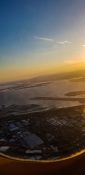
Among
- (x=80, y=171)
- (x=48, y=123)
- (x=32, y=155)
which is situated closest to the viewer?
(x=80, y=171)

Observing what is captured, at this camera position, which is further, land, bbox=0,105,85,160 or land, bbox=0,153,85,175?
land, bbox=0,105,85,160

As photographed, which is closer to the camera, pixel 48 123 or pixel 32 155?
pixel 32 155

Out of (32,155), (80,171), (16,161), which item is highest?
(16,161)

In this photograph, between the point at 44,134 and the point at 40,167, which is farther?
the point at 44,134

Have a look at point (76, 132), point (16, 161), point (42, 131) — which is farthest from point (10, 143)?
point (16, 161)

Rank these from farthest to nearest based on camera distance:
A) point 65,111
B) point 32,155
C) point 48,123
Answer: point 65,111 < point 48,123 < point 32,155

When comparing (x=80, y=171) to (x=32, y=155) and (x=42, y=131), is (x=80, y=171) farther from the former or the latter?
(x=42, y=131)

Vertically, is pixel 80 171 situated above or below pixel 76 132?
above

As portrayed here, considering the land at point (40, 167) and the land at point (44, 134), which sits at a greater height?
the land at point (40, 167)

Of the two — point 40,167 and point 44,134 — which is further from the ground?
point 40,167

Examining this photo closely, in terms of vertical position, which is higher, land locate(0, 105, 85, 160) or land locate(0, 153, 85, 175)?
land locate(0, 153, 85, 175)

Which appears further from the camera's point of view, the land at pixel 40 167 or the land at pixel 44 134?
the land at pixel 44 134
